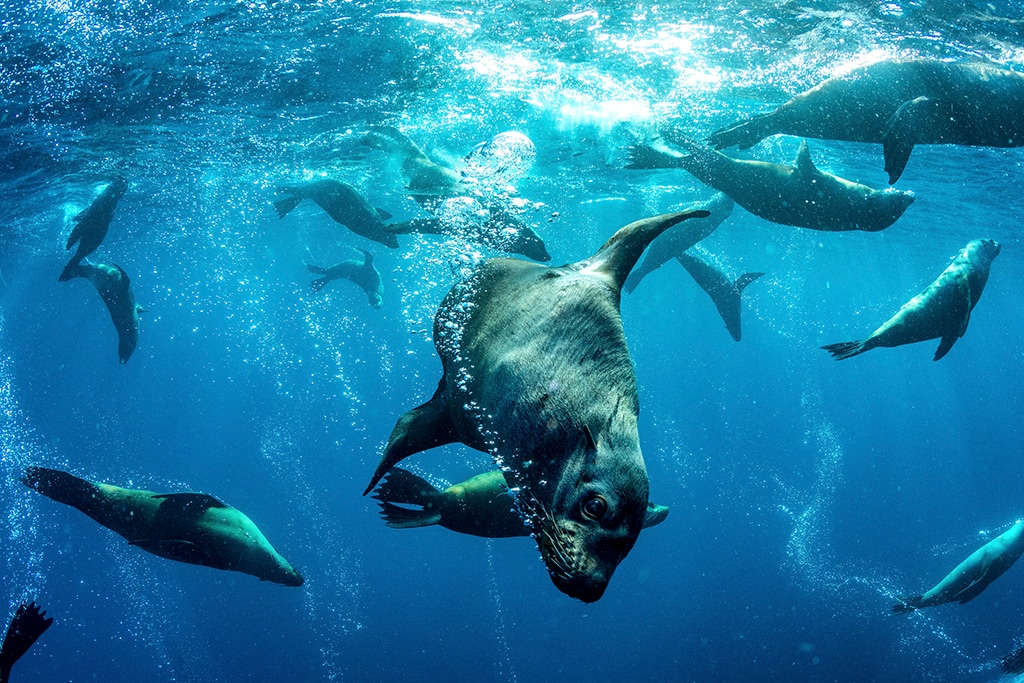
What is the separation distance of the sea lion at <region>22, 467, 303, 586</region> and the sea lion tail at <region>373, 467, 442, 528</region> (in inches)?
127

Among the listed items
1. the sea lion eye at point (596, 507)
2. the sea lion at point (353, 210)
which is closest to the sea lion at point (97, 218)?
the sea lion at point (353, 210)

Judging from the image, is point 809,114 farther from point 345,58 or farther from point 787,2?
point 345,58

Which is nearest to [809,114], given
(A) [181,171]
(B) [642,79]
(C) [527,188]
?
(B) [642,79]

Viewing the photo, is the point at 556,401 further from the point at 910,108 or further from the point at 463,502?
the point at 910,108

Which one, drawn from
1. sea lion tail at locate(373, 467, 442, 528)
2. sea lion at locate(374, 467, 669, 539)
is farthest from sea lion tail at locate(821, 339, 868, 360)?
sea lion tail at locate(373, 467, 442, 528)

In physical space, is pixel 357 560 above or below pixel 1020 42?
below

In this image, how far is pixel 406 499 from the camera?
421cm

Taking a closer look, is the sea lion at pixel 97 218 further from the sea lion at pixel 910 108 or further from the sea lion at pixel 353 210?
the sea lion at pixel 910 108

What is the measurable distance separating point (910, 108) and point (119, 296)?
45.5 ft

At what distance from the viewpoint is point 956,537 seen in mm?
47250

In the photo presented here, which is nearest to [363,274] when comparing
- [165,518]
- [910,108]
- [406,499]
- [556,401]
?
[165,518]

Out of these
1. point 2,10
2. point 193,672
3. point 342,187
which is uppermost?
point 2,10

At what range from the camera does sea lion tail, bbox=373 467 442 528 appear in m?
3.70

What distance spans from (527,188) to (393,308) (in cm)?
7774
